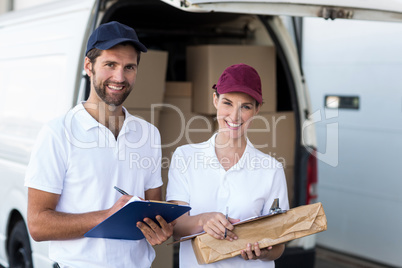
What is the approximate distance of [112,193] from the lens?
2178 millimetres

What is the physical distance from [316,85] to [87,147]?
4308 mm

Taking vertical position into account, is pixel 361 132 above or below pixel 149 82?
below

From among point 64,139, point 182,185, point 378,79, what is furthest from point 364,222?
point 64,139

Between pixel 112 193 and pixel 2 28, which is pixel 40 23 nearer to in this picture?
pixel 2 28

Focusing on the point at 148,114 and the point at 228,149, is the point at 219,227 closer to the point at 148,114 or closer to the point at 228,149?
the point at 228,149

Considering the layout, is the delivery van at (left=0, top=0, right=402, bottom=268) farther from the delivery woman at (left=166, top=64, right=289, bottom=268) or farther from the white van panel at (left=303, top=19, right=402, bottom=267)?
the delivery woman at (left=166, top=64, right=289, bottom=268)

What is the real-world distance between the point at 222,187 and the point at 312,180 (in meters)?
2.03

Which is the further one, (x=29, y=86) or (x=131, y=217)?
(x=29, y=86)

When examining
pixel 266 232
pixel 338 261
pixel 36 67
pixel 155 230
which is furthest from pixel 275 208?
pixel 338 261

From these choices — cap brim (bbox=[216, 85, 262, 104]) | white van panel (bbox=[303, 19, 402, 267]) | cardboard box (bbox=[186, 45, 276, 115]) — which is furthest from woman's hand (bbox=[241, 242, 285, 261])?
white van panel (bbox=[303, 19, 402, 267])

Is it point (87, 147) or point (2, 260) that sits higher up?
point (87, 147)

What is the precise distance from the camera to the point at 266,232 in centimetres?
211

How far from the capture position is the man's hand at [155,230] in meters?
2.07

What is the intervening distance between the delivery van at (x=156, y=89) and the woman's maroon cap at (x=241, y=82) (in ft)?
5.00
